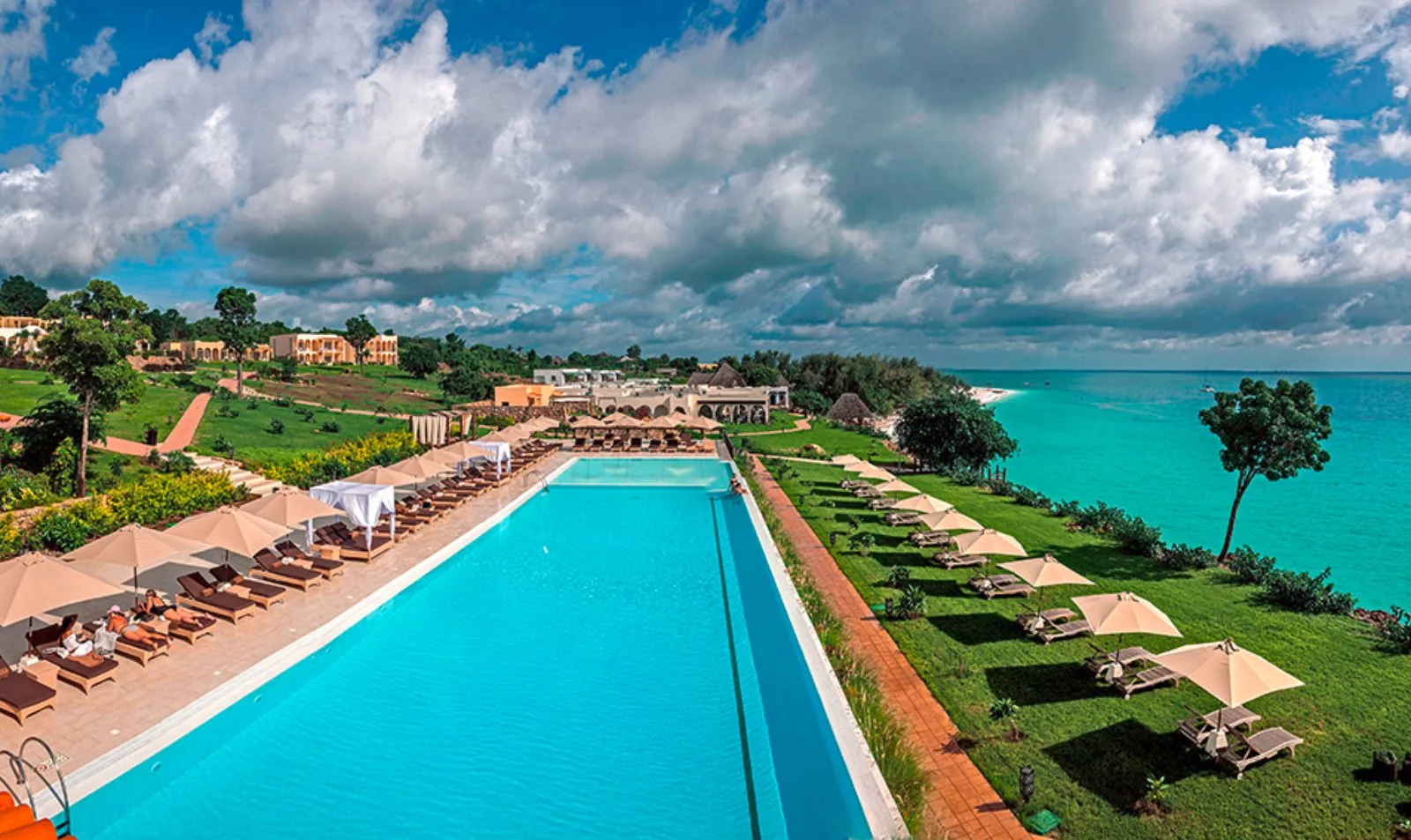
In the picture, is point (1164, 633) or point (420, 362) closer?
point (1164, 633)

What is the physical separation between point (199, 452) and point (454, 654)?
18.3 m

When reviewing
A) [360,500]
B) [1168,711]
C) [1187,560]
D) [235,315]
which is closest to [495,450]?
[360,500]

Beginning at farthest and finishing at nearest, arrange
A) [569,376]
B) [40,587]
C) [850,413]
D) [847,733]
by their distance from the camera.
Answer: [569,376] < [850,413] < [40,587] < [847,733]

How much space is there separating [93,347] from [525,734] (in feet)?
55.2

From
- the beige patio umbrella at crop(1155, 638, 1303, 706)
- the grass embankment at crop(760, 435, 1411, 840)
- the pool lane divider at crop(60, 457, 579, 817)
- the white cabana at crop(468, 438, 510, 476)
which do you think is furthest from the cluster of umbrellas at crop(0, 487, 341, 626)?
the beige patio umbrella at crop(1155, 638, 1303, 706)

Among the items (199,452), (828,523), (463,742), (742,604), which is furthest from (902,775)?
(199,452)

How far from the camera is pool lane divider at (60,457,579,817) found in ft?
24.4

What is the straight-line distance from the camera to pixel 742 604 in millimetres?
14102

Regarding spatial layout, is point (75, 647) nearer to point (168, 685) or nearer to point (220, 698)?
point (168, 685)

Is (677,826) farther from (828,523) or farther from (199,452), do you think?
(199,452)

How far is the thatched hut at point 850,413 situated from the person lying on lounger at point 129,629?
47460 mm

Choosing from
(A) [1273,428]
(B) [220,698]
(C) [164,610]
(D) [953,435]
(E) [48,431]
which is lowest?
(B) [220,698]

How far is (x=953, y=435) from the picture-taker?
101ft

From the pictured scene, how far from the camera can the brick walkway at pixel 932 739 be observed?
7102 mm
